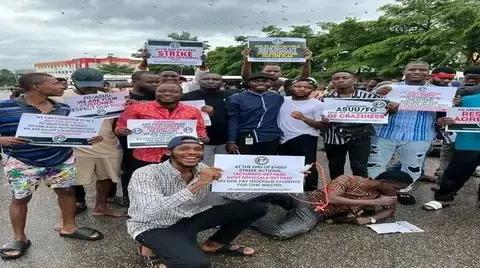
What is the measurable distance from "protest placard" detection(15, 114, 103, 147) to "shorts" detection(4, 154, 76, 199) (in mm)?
256

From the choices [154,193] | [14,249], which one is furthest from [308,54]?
[14,249]

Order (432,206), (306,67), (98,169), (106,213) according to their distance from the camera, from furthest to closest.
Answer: (306,67) → (432,206) → (106,213) → (98,169)

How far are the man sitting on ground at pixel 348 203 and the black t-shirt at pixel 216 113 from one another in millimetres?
1047

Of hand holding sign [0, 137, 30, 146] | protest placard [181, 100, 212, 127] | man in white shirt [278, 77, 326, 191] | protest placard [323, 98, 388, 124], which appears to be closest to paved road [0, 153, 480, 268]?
man in white shirt [278, 77, 326, 191]

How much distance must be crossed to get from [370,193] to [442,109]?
1352 mm

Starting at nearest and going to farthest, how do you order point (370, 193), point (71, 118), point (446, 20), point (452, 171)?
point (71, 118) < point (370, 193) < point (452, 171) < point (446, 20)

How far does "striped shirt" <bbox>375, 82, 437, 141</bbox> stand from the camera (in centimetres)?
461

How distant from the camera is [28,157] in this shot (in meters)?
3.48

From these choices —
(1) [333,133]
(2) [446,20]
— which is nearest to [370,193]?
(1) [333,133]

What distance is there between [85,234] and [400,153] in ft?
12.1

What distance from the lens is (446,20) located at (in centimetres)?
1739

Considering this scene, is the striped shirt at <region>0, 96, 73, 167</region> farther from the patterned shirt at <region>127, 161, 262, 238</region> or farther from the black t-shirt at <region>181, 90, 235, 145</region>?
the black t-shirt at <region>181, 90, 235, 145</region>

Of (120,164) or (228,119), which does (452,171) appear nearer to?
(228,119)

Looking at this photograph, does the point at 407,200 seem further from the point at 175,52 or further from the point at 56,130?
the point at 56,130
